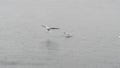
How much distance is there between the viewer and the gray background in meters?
33.3

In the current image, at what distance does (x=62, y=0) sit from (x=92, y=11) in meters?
6.13

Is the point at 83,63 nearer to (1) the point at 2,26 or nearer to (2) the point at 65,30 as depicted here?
(2) the point at 65,30

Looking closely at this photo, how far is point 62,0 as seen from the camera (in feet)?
163

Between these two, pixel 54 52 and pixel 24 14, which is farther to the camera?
pixel 24 14

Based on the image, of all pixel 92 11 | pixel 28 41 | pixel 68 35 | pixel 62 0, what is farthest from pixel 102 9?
pixel 28 41

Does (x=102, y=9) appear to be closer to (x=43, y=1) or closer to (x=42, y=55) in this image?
(x=43, y=1)

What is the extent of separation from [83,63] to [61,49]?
335cm

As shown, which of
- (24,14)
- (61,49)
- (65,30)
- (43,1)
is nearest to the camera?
(61,49)

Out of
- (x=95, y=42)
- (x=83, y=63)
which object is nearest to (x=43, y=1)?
(x=95, y=42)

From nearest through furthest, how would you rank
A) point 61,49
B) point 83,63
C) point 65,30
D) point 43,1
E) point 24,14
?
point 83,63
point 61,49
point 65,30
point 24,14
point 43,1

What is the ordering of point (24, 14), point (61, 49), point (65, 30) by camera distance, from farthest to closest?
point (24, 14)
point (65, 30)
point (61, 49)

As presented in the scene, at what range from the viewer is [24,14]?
1731 inches

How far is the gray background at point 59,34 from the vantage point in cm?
3331

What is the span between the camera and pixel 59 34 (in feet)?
125
